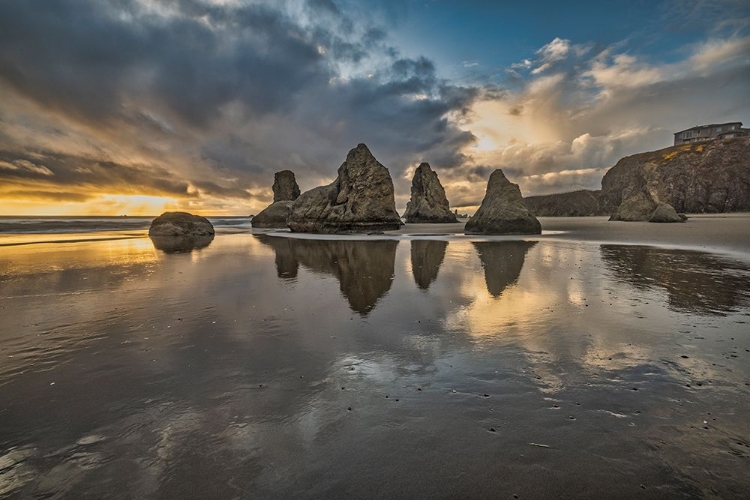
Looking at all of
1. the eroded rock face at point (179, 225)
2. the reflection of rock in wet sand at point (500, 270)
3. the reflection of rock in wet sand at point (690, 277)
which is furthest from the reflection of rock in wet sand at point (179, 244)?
the reflection of rock in wet sand at point (690, 277)

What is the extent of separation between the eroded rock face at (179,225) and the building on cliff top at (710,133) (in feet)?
577

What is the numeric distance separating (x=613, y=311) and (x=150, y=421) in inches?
335

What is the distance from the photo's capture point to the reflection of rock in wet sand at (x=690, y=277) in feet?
25.7

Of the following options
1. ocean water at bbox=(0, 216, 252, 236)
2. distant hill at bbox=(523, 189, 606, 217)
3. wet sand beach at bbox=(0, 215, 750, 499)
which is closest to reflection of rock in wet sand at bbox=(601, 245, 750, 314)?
wet sand beach at bbox=(0, 215, 750, 499)

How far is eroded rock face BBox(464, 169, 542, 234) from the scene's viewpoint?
33.1 meters

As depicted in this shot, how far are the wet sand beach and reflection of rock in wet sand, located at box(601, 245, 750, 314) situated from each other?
6.4 inches

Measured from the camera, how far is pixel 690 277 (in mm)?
10734

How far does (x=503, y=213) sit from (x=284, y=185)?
56.3 meters

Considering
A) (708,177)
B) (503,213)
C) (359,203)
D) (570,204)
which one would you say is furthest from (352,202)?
(570,204)

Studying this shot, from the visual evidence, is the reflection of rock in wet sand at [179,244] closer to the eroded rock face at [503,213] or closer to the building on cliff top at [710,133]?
the eroded rock face at [503,213]

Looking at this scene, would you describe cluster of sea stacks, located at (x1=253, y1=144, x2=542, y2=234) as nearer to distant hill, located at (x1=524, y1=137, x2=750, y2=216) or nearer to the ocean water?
the ocean water

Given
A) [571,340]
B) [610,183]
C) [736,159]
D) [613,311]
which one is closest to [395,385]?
[571,340]

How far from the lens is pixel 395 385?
414 centimetres

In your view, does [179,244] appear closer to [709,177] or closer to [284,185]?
[284,185]
